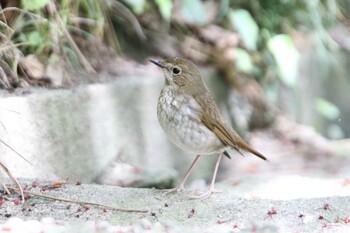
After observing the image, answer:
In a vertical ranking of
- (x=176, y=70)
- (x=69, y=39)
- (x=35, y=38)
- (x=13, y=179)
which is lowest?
(x=13, y=179)

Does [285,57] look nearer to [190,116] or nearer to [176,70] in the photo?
[176,70]

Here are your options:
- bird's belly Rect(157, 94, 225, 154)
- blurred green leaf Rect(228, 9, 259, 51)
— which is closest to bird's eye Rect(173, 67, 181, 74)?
bird's belly Rect(157, 94, 225, 154)

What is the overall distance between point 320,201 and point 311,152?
3976 mm

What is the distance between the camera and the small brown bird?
4.52 m

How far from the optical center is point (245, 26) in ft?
24.8

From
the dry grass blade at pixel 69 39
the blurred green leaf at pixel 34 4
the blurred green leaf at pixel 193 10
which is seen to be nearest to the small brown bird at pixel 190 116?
the blurred green leaf at pixel 34 4

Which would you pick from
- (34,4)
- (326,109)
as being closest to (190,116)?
(34,4)

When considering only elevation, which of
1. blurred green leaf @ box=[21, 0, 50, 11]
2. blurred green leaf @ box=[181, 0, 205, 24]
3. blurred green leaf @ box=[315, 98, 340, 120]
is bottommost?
blurred green leaf @ box=[21, 0, 50, 11]

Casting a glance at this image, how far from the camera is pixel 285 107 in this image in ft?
28.3

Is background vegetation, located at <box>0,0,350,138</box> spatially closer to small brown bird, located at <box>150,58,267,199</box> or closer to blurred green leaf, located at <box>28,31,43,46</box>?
blurred green leaf, located at <box>28,31,43,46</box>

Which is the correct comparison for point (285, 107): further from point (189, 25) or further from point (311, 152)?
point (189, 25)

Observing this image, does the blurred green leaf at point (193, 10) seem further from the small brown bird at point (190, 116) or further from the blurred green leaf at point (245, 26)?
the small brown bird at point (190, 116)

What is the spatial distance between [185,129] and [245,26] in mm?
3216

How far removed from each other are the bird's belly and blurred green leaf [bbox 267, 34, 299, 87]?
320cm
